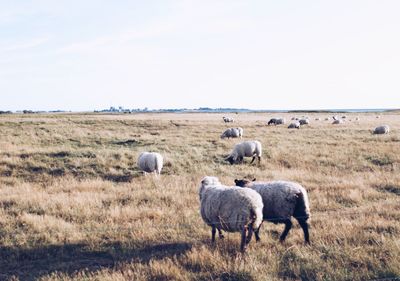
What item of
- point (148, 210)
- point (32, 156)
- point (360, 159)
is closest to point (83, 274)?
point (148, 210)

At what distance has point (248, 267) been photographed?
6805mm

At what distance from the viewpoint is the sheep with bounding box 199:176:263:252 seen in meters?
7.69

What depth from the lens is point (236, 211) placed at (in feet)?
25.5

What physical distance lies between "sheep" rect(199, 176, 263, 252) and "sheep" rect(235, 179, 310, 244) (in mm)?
825

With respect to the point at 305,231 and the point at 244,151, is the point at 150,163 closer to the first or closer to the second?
the point at 244,151

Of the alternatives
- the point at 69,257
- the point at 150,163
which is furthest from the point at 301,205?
the point at 150,163

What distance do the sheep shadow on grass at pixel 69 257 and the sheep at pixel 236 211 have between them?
92 centimetres

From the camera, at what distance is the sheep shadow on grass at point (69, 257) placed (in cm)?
739

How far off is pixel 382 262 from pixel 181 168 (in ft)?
Result: 43.2

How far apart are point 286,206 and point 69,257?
15.6 feet

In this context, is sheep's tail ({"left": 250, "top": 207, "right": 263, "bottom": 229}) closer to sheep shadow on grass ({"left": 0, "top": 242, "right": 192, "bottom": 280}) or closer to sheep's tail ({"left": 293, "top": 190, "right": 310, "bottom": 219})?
sheep's tail ({"left": 293, "top": 190, "right": 310, "bottom": 219})

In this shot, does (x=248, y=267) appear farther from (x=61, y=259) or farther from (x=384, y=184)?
(x=384, y=184)

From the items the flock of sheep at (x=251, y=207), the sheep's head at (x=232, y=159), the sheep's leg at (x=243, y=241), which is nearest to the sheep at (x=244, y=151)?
the sheep's head at (x=232, y=159)

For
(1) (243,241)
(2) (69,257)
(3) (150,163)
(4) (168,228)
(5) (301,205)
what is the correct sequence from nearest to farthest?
(1) (243,241) → (2) (69,257) → (5) (301,205) → (4) (168,228) → (3) (150,163)
